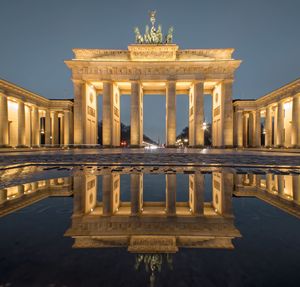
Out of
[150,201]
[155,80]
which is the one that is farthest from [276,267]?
[155,80]

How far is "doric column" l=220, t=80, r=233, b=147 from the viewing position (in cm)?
3428

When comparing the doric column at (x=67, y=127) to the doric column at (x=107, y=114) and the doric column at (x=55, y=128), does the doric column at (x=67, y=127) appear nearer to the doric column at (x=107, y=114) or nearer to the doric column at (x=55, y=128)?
the doric column at (x=55, y=128)

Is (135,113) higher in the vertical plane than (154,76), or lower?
lower

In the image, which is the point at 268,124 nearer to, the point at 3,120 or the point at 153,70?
the point at 153,70

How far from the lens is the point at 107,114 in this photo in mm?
35031

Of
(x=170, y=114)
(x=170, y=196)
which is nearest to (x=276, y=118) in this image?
(x=170, y=114)

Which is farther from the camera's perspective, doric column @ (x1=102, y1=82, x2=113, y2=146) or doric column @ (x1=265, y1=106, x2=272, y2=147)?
doric column @ (x1=265, y1=106, x2=272, y2=147)

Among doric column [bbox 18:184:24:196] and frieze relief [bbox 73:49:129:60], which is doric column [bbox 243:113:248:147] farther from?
doric column [bbox 18:184:24:196]

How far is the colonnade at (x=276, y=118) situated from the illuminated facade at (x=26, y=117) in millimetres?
36264

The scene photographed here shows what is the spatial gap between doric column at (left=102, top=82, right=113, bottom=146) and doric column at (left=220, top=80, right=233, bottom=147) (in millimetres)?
18823

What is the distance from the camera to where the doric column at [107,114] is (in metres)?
34.9

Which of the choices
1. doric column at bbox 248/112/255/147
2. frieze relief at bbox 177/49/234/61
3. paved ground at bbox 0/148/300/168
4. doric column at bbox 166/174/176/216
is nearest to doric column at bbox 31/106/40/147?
paved ground at bbox 0/148/300/168

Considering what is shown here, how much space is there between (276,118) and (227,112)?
10549mm

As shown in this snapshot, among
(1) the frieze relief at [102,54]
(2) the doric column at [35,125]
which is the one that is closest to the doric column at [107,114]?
(1) the frieze relief at [102,54]
